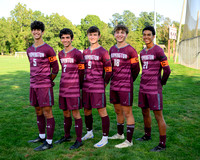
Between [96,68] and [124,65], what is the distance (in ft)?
1.82

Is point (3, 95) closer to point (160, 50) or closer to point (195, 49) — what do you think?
point (160, 50)

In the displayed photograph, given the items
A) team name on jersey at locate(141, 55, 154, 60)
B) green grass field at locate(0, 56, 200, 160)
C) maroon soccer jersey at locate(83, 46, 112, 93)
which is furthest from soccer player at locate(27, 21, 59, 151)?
team name on jersey at locate(141, 55, 154, 60)

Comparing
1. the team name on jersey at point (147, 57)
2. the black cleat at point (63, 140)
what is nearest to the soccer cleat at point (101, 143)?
the black cleat at point (63, 140)

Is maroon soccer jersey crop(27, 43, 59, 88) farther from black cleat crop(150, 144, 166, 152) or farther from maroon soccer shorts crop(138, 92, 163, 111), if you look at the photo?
black cleat crop(150, 144, 166, 152)

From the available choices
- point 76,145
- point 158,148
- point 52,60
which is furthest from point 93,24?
point 158,148

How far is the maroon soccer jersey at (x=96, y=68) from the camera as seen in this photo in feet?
14.0

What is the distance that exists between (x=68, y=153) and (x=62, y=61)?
5.80 ft

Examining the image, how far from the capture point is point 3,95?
390 inches

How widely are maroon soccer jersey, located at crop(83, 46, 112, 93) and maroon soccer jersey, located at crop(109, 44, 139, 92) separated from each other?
167 millimetres

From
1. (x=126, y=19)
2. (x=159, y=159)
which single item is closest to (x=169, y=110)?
(x=159, y=159)

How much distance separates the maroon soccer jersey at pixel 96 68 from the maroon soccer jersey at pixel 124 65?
0.17m

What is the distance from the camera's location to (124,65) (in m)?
4.28

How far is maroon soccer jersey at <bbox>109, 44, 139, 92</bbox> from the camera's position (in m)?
4.23

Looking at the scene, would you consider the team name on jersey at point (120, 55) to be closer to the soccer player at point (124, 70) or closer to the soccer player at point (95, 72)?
the soccer player at point (124, 70)
